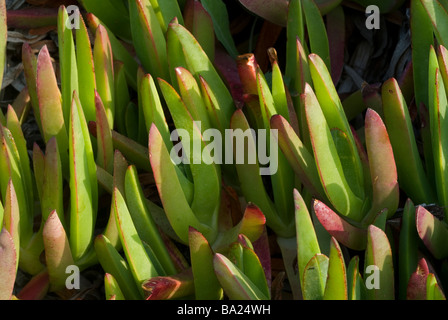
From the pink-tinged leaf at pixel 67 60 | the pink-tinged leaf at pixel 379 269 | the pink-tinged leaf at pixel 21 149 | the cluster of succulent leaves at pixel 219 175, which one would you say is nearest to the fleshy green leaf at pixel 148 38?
the cluster of succulent leaves at pixel 219 175

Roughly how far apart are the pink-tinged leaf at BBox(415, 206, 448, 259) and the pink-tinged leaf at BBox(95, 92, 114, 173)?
42cm

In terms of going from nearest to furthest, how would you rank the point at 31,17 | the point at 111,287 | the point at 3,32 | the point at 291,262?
the point at 111,287 → the point at 291,262 → the point at 3,32 → the point at 31,17

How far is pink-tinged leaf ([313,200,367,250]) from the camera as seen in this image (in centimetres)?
79

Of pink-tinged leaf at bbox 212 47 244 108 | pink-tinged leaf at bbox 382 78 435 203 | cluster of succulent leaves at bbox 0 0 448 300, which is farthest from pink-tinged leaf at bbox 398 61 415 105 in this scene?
pink-tinged leaf at bbox 212 47 244 108

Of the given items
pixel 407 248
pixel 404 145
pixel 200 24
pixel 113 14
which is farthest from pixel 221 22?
pixel 407 248

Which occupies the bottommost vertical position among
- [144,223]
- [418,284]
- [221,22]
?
[418,284]

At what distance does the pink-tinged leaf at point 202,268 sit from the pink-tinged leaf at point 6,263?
8.0 inches

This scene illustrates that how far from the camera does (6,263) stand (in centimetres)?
78

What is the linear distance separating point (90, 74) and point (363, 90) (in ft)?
1.26

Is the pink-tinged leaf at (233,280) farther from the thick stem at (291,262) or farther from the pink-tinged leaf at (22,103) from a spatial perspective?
the pink-tinged leaf at (22,103)

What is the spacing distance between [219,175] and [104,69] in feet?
0.76

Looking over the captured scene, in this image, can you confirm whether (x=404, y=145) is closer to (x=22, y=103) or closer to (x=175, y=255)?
(x=175, y=255)

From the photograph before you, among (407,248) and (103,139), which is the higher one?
(103,139)

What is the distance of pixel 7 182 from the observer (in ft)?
3.00
